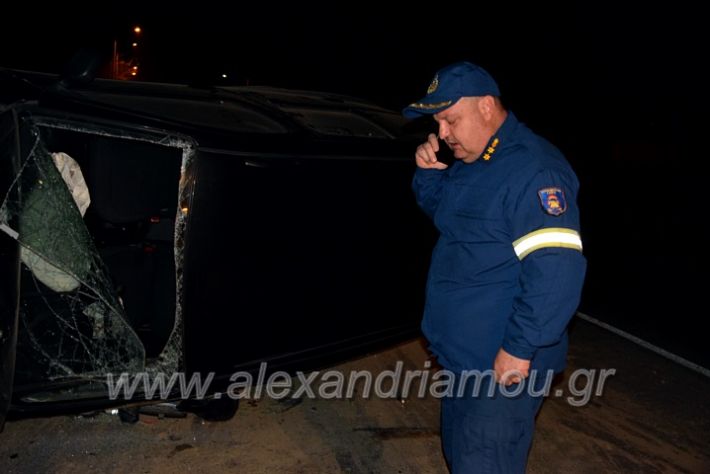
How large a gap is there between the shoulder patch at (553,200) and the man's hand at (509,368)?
48 cm

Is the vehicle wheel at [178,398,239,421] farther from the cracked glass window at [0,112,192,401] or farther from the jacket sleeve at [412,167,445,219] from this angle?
the jacket sleeve at [412,167,445,219]

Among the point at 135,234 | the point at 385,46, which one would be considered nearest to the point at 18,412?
the point at 135,234

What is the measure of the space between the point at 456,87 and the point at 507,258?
0.59m

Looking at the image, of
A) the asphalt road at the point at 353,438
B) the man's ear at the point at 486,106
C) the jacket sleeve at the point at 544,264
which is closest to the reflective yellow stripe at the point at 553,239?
the jacket sleeve at the point at 544,264

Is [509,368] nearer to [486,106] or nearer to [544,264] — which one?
[544,264]

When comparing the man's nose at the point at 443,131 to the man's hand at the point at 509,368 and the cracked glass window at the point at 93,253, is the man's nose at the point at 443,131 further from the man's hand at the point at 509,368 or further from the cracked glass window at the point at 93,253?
the cracked glass window at the point at 93,253

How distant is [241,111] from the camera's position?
2.66 meters

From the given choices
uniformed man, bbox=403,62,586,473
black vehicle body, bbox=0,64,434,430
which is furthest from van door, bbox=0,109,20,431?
uniformed man, bbox=403,62,586,473

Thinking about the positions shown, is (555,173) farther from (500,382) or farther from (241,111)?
(241,111)

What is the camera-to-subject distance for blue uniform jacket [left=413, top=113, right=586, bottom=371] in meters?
1.74

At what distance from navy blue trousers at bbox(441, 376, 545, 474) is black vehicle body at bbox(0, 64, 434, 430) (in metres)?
0.81

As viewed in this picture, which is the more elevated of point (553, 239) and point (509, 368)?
point (553, 239)

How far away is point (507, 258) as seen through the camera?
1924 mm

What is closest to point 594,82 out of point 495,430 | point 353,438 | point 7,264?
point 353,438
